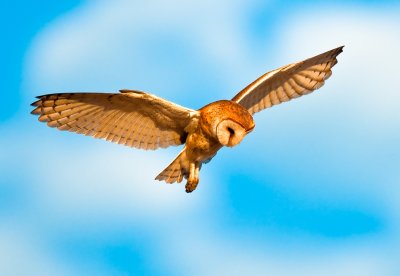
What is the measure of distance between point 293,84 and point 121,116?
2.97 metres

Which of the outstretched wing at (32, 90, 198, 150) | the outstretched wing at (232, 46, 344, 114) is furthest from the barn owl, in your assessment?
the outstretched wing at (232, 46, 344, 114)

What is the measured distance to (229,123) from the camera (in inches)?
495

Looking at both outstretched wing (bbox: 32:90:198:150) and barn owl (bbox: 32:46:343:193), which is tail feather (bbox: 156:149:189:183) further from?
outstretched wing (bbox: 32:90:198:150)

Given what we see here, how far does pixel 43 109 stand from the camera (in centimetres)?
1324

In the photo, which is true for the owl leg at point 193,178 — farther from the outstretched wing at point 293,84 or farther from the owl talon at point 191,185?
the outstretched wing at point 293,84

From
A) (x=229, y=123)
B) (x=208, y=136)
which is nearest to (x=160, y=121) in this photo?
(x=208, y=136)

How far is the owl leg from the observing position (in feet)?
43.9

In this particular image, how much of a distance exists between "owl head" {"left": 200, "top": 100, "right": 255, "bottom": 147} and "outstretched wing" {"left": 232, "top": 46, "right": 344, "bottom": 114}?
1.94 meters

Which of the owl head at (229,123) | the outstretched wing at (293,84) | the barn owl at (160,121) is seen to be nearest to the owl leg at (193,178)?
the barn owl at (160,121)

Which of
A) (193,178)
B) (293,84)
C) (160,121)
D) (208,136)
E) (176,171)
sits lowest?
(193,178)

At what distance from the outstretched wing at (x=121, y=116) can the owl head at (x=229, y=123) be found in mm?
580

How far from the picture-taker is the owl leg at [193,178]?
1338 centimetres

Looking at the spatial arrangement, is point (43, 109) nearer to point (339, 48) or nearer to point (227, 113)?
point (227, 113)

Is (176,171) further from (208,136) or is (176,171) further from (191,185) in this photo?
(208,136)
